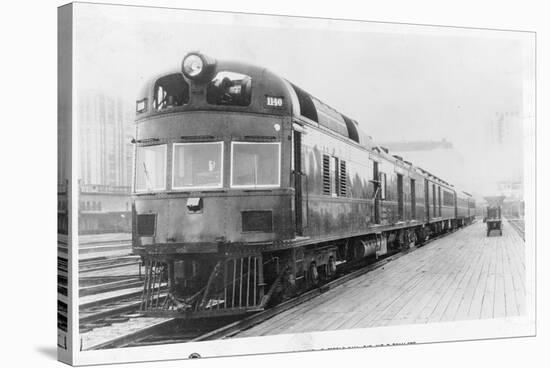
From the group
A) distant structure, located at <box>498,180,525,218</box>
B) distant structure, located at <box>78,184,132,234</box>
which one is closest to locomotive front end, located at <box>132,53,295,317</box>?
distant structure, located at <box>78,184,132,234</box>

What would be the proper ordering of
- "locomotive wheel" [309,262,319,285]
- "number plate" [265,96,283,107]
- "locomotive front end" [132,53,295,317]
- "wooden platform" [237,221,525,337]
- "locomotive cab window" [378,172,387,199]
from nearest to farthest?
"locomotive front end" [132,53,295,317]
"number plate" [265,96,283,107]
"wooden platform" [237,221,525,337]
"locomotive wheel" [309,262,319,285]
"locomotive cab window" [378,172,387,199]

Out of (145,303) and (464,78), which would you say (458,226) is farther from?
(145,303)

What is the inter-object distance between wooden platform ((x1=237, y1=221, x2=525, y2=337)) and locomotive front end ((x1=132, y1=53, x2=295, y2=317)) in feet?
3.43

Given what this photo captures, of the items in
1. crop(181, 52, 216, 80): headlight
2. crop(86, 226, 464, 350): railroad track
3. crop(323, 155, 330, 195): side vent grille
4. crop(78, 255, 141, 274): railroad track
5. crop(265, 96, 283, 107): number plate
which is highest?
crop(181, 52, 216, 80): headlight

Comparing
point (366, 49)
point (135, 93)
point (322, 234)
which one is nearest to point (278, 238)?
point (322, 234)

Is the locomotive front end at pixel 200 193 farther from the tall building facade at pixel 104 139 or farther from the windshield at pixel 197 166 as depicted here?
the tall building facade at pixel 104 139

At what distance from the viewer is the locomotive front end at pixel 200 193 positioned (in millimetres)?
9242

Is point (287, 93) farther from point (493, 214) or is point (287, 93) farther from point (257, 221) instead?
point (493, 214)

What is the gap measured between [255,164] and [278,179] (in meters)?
0.34

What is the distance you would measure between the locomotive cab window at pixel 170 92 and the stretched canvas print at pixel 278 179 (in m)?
0.02

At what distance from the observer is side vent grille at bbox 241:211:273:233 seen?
9.37m

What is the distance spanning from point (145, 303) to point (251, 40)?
3365mm

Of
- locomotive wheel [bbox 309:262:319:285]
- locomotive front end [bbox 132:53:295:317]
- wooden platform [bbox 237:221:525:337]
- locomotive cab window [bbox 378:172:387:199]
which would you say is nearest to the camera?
locomotive front end [bbox 132:53:295:317]

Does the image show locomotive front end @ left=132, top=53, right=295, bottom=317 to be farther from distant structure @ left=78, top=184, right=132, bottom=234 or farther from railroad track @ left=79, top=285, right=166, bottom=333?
railroad track @ left=79, top=285, right=166, bottom=333
